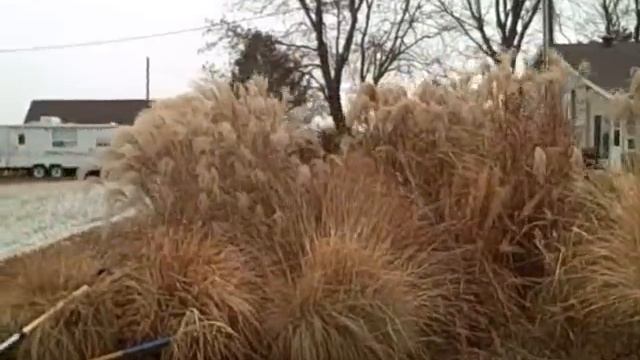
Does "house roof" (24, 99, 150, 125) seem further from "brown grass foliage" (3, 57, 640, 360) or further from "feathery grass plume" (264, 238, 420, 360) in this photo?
"feathery grass plume" (264, 238, 420, 360)

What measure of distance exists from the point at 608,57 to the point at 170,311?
94.4 feet

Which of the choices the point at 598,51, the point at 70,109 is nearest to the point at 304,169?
the point at 598,51

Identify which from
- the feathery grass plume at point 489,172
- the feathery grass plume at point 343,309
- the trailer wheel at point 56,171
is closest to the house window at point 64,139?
the trailer wheel at point 56,171

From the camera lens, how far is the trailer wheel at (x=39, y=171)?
147ft

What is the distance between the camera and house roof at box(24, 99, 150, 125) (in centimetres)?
5903

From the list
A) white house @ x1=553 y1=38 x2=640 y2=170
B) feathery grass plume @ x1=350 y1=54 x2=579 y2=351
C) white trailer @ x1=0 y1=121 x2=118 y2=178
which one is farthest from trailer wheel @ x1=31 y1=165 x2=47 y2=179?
feathery grass plume @ x1=350 y1=54 x2=579 y2=351

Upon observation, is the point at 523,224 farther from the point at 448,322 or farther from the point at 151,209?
the point at 151,209

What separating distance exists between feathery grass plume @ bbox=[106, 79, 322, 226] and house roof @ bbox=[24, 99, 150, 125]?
5130 cm

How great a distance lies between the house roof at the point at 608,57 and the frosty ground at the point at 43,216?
15.5m

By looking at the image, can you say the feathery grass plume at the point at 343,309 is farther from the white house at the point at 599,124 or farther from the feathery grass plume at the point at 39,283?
the white house at the point at 599,124

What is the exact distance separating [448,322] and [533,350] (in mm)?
499

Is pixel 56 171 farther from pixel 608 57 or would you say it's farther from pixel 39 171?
pixel 608 57

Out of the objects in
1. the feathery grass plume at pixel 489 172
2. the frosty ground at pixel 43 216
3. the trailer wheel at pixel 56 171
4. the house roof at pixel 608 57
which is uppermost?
the house roof at pixel 608 57

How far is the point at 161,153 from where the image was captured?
680 centimetres
